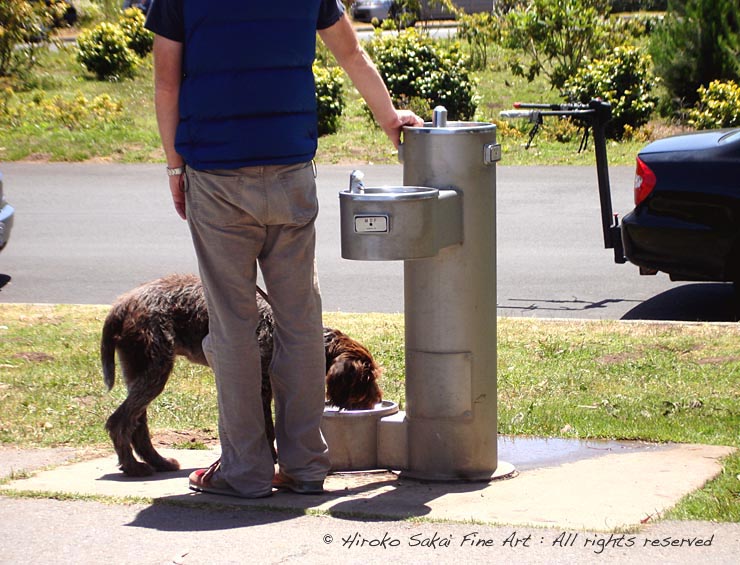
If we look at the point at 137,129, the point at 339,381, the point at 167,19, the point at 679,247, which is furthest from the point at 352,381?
the point at 137,129

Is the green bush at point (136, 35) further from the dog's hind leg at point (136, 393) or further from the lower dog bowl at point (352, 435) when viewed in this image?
the lower dog bowl at point (352, 435)

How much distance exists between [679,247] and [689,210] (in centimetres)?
27

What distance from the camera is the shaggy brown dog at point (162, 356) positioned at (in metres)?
4.61

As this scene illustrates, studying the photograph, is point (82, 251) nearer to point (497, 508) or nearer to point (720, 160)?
point (720, 160)

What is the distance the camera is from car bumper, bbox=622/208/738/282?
7.69 meters

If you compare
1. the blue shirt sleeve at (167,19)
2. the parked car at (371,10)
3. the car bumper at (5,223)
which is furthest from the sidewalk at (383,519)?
the parked car at (371,10)

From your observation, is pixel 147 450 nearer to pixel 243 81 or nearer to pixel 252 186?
pixel 252 186

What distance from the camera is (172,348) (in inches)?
184

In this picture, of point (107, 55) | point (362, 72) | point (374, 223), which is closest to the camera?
point (374, 223)

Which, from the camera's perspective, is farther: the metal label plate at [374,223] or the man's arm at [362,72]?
the man's arm at [362,72]

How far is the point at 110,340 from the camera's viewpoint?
476 centimetres

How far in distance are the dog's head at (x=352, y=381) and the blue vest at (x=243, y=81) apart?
1.03 meters

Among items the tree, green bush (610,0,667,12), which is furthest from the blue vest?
green bush (610,0,667,12)

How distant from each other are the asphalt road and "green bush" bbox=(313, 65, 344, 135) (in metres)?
2.24
